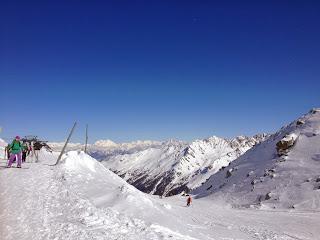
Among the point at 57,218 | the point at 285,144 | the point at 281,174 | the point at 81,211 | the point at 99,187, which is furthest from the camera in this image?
the point at 285,144

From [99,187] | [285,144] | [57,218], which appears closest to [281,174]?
[285,144]

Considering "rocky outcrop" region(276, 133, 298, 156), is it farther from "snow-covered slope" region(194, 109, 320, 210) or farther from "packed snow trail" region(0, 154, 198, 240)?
"packed snow trail" region(0, 154, 198, 240)

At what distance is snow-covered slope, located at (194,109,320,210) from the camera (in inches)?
1829

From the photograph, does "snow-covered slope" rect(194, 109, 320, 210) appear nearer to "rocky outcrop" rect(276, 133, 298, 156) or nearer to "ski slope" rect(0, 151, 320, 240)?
"rocky outcrop" rect(276, 133, 298, 156)

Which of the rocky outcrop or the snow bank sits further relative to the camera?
the rocky outcrop

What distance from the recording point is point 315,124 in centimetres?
6525

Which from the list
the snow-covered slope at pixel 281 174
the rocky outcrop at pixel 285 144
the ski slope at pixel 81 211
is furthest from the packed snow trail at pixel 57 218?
the rocky outcrop at pixel 285 144

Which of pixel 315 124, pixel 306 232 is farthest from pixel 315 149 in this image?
pixel 306 232

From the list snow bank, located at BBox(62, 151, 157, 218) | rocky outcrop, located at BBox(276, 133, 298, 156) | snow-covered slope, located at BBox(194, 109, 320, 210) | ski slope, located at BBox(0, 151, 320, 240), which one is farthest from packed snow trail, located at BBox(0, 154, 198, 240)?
rocky outcrop, located at BBox(276, 133, 298, 156)

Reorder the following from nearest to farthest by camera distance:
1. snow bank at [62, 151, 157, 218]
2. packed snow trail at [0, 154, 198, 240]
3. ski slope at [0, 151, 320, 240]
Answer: packed snow trail at [0, 154, 198, 240], ski slope at [0, 151, 320, 240], snow bank at [62, 151, 157, 218]

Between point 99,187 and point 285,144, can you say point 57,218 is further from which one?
point 285,144

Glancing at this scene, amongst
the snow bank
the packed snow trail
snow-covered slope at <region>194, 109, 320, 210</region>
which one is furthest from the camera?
snow-covered slope at <region>194, 109, 320, 210</region>

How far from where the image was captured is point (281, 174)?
54031 mm

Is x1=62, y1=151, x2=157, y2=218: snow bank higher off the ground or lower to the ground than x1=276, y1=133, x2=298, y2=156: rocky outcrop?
lower
